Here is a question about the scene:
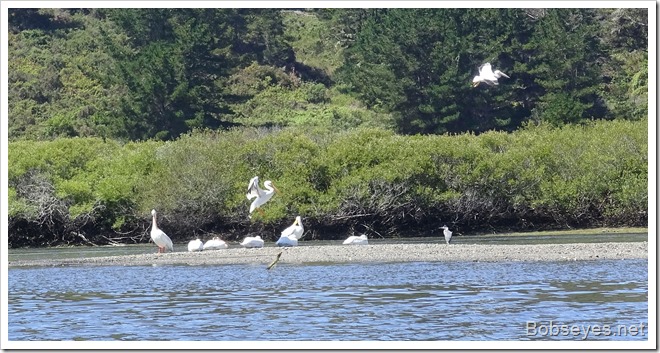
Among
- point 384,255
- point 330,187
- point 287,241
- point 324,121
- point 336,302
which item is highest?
point 324,121

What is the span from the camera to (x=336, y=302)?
78.3 feet

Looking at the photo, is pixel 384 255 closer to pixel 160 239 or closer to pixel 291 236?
pixel 291 236

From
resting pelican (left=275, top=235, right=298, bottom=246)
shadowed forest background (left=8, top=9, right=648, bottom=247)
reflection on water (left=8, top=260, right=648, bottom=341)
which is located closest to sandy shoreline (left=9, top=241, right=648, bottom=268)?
resting pelican (left=275, top=235, right=298, bottom=246)

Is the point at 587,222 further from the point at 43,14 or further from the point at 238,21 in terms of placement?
the point at 43,14

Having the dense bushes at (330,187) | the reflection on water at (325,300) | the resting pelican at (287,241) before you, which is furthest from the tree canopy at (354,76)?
the reflection on water at (325,300)

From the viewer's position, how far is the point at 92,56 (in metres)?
79.8

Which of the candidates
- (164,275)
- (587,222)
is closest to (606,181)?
(587,222)

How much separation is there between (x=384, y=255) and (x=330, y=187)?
37.6ft

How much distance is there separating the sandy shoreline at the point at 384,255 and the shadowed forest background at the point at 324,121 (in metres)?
7.92

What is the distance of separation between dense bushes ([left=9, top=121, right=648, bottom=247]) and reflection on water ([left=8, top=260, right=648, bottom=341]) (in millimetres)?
11343

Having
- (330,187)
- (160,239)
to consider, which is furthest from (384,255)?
(330,187)

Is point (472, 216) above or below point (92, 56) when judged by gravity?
below

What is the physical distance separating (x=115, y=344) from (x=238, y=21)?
6414cm

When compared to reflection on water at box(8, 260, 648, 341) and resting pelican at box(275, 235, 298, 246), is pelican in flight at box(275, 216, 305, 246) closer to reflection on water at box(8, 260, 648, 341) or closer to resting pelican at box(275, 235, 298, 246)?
resting pelican at box(275, 235, 298, 246)
